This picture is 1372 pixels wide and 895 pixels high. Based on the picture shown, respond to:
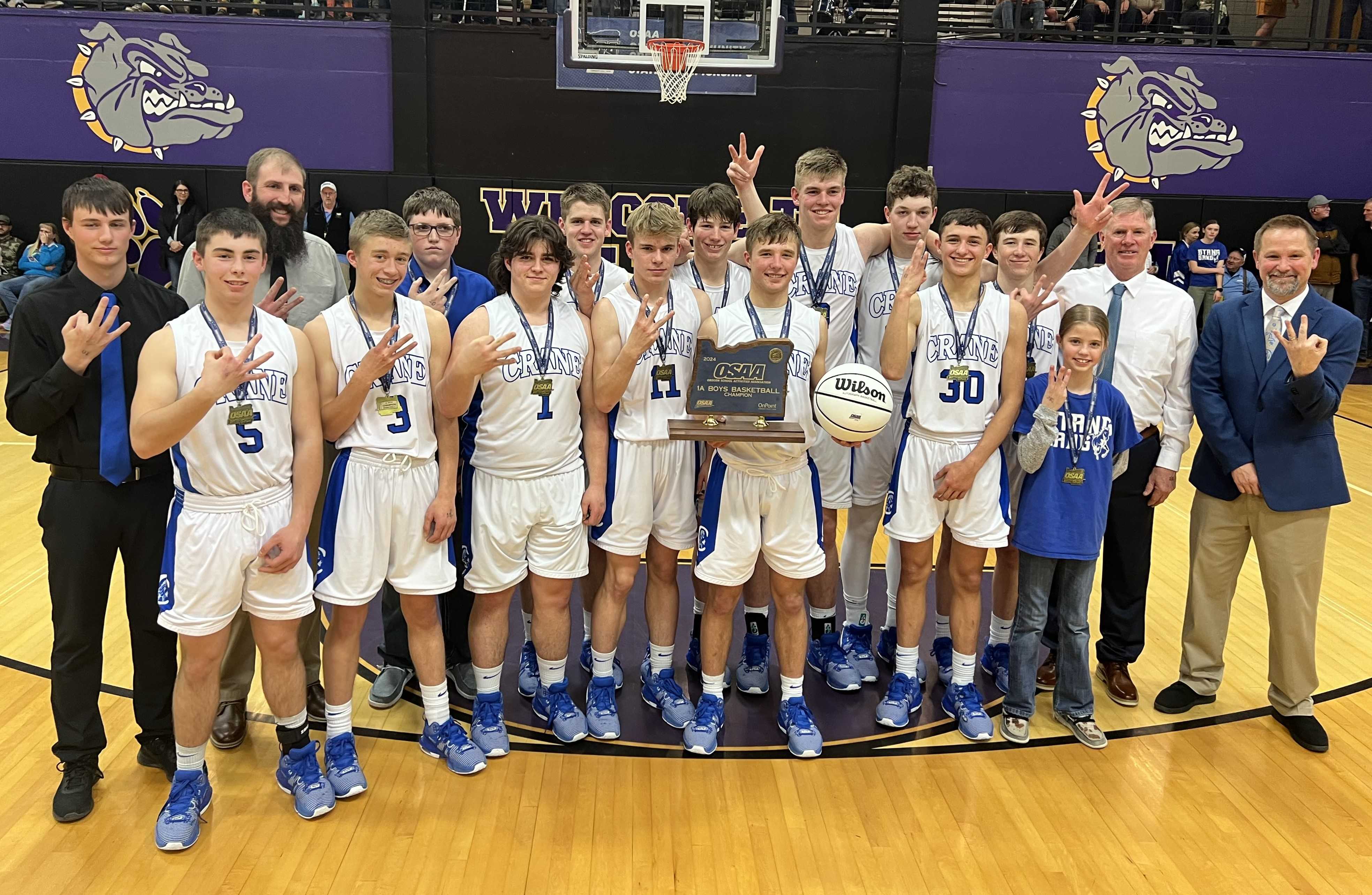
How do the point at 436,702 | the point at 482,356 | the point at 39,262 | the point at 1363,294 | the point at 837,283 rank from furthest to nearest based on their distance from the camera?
the point at 1363,294 < the point at 39,262 < the point at 837,283 < the point at 436,702 < the point at 482,356

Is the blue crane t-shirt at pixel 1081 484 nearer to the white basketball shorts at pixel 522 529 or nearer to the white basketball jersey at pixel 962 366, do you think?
the white basketball jersey at pixel 962 366

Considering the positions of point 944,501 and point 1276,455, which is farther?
point 944,501

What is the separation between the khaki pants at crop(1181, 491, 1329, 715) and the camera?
14.8 ft

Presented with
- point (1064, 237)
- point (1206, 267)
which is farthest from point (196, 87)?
point (1206, 267)

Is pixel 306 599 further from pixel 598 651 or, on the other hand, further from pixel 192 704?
pixel 598 651

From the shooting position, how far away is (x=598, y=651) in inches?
180

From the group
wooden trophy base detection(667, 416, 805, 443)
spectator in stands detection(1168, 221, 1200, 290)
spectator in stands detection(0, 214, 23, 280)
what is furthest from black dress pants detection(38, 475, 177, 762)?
spectator in stands detection(1168, 221, 1200, 290)

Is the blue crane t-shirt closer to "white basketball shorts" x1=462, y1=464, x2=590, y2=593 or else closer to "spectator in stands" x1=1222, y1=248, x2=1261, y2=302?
"white basketball shorts" x1=462, y1=464, x2=590, y2=593

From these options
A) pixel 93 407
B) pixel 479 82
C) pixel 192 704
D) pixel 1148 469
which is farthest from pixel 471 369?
pixel 479 82

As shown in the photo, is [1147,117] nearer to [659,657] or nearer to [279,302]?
[659,657]

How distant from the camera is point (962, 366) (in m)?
4.45

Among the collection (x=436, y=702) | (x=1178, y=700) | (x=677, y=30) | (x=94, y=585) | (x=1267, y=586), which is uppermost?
(x=677, y=30)

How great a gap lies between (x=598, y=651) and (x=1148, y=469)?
271cm

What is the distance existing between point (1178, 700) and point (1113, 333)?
1.82m
